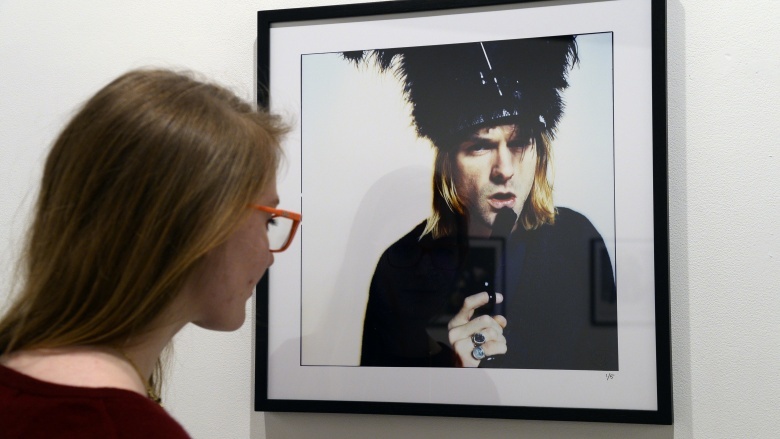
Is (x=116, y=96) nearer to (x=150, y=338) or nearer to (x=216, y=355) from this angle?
(x=150, y=338)

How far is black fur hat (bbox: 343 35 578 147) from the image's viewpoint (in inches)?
48.9

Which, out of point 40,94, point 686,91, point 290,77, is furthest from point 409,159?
point 40,94

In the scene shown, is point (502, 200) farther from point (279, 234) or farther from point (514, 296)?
point (279, 234)

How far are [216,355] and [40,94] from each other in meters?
0.56

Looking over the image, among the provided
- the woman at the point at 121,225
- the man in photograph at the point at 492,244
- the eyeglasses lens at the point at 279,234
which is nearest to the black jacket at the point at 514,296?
the man in photograph at the point at 492,244

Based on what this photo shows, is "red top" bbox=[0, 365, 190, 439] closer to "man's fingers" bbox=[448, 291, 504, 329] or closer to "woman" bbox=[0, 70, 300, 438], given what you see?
"woman" bbox=[0, 70, 300, 438]

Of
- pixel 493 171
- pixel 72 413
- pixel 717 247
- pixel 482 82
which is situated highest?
pixel 482 82

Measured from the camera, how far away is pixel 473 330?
1.25 metres

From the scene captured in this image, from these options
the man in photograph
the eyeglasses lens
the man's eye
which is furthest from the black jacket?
the eyeglasses lens

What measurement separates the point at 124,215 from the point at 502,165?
628 millimetres

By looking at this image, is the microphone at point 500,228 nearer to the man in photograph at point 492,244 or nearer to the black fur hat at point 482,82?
the man in photograph at point 492,244

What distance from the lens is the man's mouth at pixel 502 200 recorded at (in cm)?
124

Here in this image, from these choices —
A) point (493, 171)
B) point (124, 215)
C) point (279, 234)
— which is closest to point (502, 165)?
point (493, 171)

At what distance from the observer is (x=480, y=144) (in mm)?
1263
